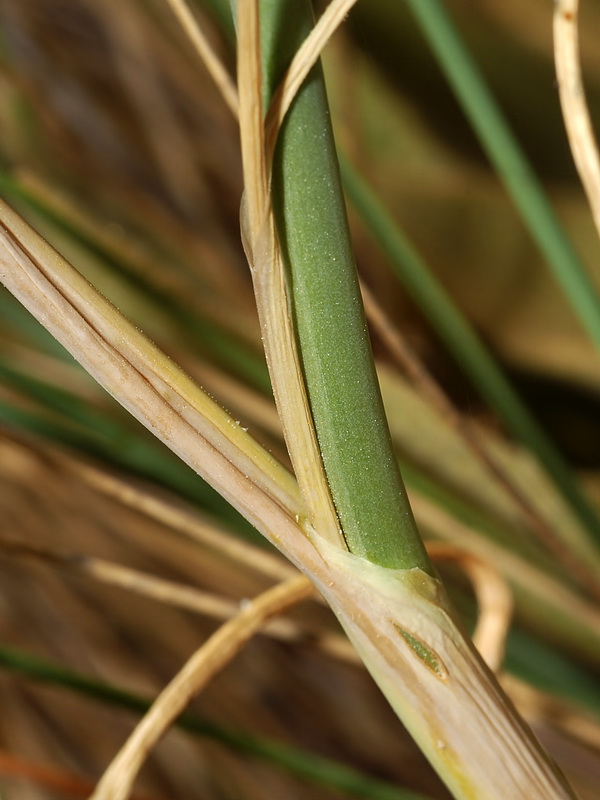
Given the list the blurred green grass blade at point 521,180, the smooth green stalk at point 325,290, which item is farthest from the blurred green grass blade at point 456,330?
the smooth green stalk at point 325,290

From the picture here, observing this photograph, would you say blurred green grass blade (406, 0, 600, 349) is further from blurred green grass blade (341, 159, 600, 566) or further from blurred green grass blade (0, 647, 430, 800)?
blurred green grass blade (0, 647, 430, 800)

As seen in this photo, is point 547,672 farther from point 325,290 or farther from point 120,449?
point 325,290

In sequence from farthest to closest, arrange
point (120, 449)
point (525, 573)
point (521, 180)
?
point (525, 573), point (120, 449), point (521, 180)

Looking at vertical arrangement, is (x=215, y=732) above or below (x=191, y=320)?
below

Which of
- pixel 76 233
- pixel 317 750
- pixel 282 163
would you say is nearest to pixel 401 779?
pixel 317 750

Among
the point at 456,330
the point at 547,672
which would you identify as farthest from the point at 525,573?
the point at 456,330

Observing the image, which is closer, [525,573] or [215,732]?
[215,732]
